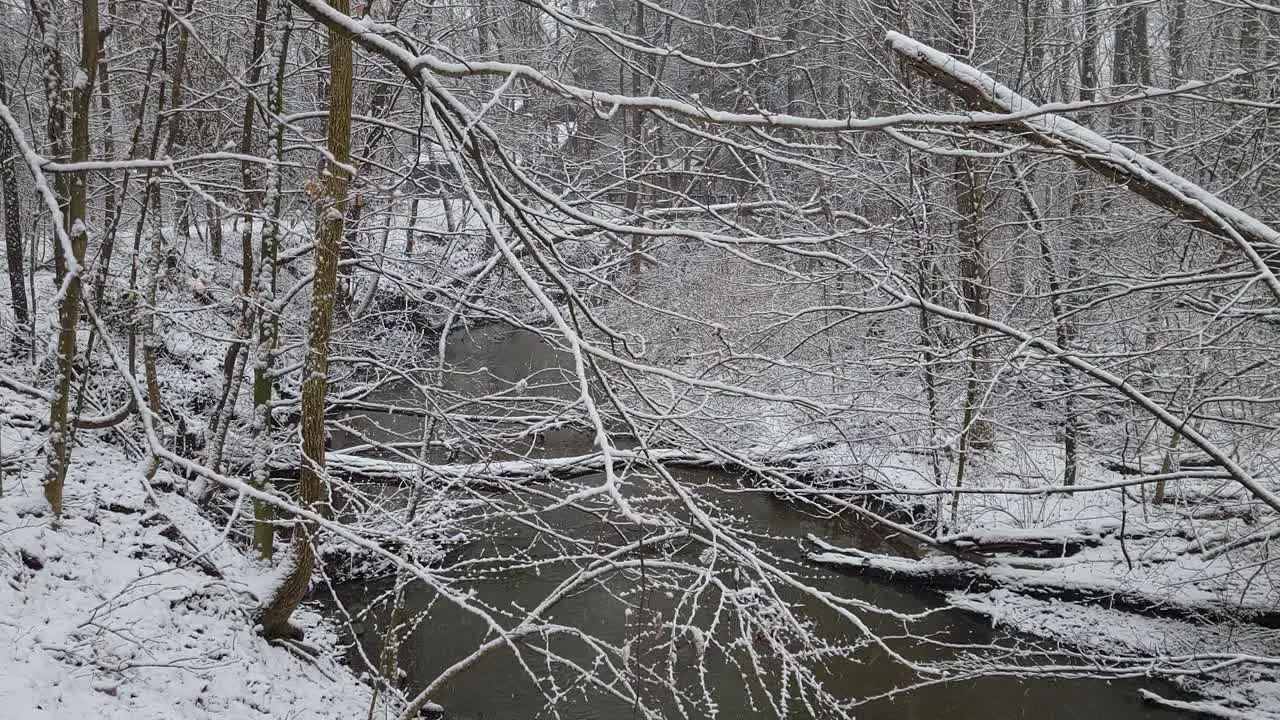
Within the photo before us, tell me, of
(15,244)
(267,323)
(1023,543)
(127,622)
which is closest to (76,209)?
(267,323)

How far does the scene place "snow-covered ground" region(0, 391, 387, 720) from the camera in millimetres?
4512

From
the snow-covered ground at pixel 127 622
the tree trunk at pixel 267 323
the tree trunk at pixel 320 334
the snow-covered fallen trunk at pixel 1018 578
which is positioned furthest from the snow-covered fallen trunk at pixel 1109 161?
the snow-covered fallen trunk at pixel 1018 578

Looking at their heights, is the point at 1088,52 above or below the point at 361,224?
above

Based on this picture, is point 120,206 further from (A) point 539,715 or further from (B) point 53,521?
(A) point 539,715

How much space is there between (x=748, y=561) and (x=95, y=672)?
4.27m

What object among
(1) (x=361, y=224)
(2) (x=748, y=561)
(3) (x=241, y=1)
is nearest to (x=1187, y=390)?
(2) (x=748, y=561)

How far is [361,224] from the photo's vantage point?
7.52 meters

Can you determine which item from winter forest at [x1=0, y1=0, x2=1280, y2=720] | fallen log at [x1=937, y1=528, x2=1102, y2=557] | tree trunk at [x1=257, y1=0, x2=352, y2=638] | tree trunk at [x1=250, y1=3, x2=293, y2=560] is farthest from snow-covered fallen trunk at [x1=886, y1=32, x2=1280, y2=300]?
fallen log at [x1=937, y1=528, x2=1102, y2=557]

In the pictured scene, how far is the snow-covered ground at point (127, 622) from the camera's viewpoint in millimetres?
4512

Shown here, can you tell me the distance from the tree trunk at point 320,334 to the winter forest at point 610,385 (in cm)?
3

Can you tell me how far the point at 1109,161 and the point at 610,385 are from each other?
8.26 ft

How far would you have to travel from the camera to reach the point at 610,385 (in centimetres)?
257

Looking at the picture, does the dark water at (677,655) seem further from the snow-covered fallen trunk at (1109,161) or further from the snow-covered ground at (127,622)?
the snow-covered fallen trunk at (1109,161)

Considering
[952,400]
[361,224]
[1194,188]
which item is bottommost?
[952,400]
